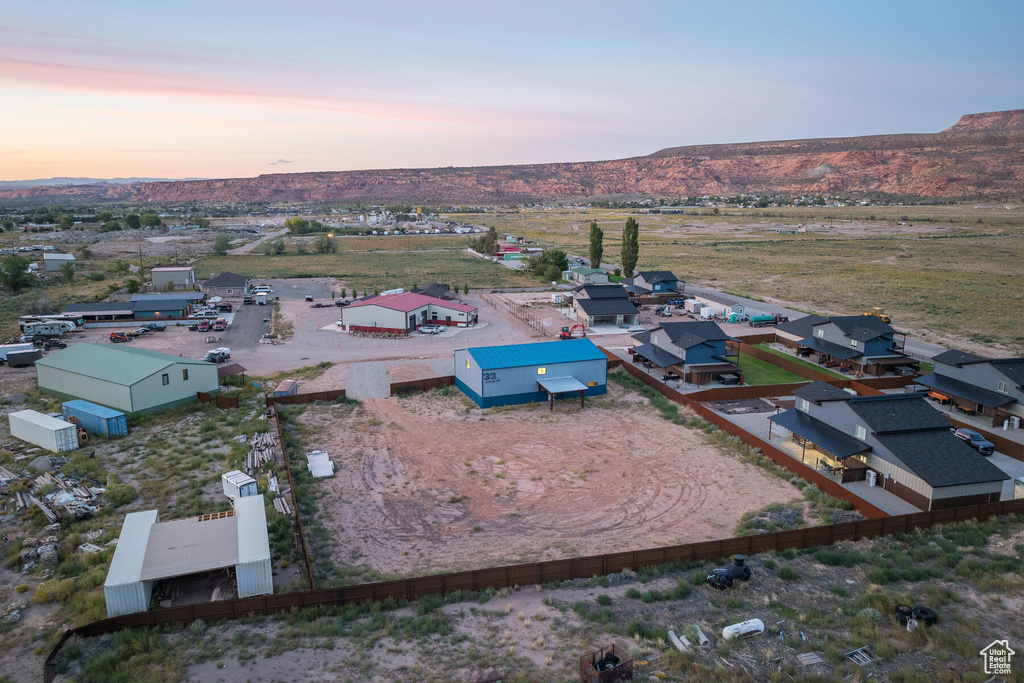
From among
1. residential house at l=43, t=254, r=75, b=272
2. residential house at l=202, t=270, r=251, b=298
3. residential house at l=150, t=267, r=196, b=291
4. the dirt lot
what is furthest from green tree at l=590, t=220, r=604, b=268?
residential house at l=43, t=254, r=75, b=272

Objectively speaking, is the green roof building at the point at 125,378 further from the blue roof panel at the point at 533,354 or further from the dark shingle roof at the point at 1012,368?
the dark shingle roof at the point at 1012,368

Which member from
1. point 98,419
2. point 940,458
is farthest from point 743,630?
point 98,419

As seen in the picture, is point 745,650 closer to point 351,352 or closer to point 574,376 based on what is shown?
point 574,376

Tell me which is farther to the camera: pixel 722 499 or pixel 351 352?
pixel 351 352

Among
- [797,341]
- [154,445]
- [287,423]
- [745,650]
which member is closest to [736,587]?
[745,650]

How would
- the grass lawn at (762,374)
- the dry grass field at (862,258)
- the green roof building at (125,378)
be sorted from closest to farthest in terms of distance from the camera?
the green roof building at (125,378) → the grass lawn at (762,374) → the dry grass field at (862,258)

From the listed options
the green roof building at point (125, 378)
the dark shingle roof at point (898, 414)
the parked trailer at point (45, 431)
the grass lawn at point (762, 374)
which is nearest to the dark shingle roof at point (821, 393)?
the dark shingle roof at point (898, 414)

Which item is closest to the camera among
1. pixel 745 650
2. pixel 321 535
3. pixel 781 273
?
pixel 745 650
